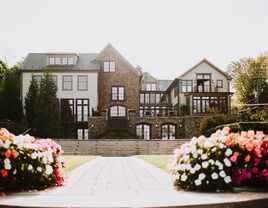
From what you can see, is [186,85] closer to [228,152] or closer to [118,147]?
[118,147]

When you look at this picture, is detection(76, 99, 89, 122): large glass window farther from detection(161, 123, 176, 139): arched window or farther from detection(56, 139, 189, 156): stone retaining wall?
detection(56, 139, 189, 156): stone retaining wall

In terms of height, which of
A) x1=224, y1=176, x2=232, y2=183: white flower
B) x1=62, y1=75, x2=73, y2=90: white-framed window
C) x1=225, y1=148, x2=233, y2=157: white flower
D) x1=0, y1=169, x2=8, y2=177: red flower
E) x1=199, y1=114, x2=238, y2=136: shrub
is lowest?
x1=224, y1=176, x2=232, y2=183: white flower

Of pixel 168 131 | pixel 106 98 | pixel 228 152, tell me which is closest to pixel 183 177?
pixel 228 152

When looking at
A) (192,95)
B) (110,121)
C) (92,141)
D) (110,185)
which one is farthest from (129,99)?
(110,185)

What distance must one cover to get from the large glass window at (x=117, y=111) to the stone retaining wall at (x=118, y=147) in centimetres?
1089

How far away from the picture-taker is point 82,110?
46906mm

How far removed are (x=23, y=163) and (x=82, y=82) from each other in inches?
1570

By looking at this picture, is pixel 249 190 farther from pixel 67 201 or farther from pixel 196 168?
pixel 67 201

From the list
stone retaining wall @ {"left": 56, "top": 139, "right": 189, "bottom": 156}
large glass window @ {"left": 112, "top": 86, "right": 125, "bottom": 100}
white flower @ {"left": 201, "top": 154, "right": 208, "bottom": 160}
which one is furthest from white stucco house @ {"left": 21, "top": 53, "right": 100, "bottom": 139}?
white flower @ {"left": 201, "top": 154, "right": 208, "bottom": 160}

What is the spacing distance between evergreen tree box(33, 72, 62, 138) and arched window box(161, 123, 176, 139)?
1114 cm

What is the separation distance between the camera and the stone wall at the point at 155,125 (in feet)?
146

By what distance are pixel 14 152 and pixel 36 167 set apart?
2.05 feet

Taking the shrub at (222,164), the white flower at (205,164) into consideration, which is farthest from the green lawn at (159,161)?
the white flower at (205,164)

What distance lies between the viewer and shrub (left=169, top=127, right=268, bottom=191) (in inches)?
299
